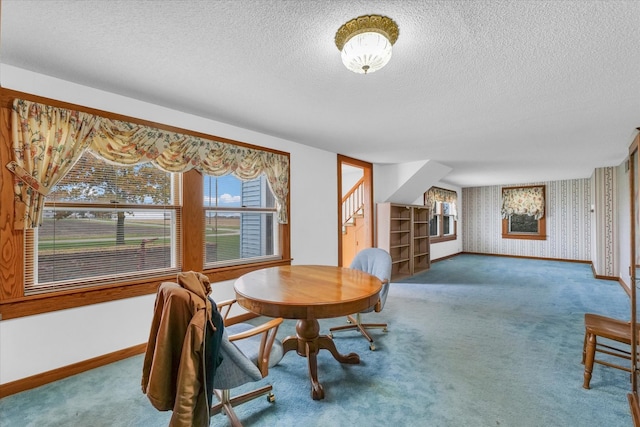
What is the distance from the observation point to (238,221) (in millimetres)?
3412

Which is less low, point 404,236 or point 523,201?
point 523,201

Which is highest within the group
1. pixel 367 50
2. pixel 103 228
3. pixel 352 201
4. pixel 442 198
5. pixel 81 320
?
pixel 367 50

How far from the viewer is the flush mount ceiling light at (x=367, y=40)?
1.47 meters

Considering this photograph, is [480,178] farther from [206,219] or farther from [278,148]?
[206,219]

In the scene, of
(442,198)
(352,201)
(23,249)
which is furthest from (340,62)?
(442,198)

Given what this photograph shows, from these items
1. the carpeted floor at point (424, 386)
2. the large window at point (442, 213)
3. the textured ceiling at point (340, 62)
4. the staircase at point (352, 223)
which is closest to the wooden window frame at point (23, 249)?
the textured ceiling at point (340, 62)

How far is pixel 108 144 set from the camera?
7.58 feet

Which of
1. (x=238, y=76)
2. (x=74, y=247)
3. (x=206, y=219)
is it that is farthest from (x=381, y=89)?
(x=74, y=247)

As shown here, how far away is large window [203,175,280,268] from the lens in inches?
123

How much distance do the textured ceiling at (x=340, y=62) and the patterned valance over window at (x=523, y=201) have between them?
193 inches

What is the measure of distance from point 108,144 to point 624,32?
11.4 feet

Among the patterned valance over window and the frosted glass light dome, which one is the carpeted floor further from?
the patterned valance over window

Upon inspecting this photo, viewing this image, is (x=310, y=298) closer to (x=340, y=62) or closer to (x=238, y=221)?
(x=340, y=62)

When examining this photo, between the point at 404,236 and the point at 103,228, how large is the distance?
5.00 m
